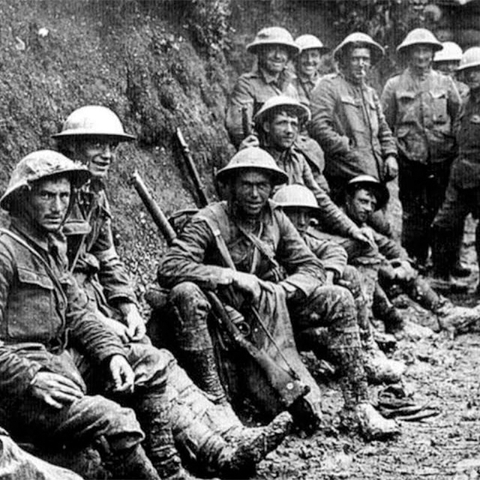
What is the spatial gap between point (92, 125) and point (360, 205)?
14.0 feet

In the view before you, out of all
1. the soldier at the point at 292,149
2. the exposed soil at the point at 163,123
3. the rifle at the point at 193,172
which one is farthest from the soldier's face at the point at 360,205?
the rifle at the point at 193,172

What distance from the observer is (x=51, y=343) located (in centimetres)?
523

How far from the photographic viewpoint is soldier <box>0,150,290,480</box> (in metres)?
4.82

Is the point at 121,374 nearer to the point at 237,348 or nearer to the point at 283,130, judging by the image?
the point at 237,348

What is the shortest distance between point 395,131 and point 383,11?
298 cm

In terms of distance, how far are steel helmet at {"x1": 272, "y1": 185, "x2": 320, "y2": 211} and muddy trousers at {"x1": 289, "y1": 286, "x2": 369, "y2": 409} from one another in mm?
1247

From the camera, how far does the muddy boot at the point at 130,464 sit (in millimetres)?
4988

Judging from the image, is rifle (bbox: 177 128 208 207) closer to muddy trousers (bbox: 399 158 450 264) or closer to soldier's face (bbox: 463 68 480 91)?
muddy trousers (bbox: 399 158 450 264)

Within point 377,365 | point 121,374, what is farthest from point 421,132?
point 121,374

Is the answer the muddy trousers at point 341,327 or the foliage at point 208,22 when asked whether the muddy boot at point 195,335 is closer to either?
the muddy trousers at point 341,327

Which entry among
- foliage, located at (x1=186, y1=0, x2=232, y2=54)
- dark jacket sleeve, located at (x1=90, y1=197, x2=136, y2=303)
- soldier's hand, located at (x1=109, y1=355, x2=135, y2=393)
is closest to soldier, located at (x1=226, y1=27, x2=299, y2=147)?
foliage, located at (x1=186, y1=0, x2=232, y2=54)

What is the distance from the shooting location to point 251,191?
7.24 metres

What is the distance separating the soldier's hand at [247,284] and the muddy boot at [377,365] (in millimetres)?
1584

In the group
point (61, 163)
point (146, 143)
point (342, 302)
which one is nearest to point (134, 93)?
point (146, 143)
